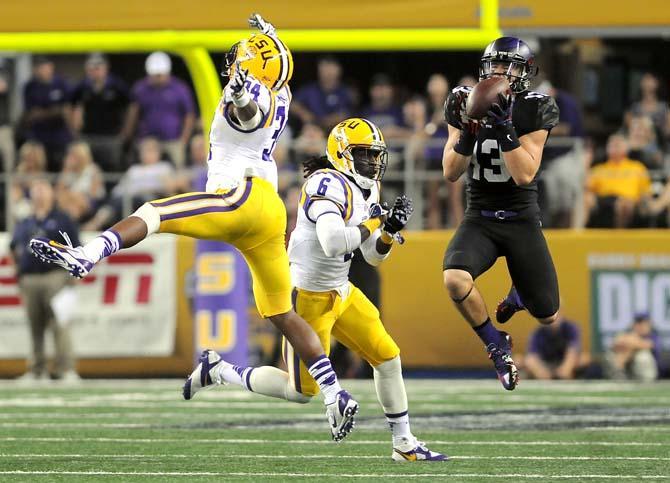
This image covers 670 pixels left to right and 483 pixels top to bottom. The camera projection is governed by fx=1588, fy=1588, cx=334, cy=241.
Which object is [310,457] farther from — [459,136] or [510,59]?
[510,59]

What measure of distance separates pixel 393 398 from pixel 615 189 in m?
6.29

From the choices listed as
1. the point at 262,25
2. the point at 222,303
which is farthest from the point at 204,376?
the point at 222,303

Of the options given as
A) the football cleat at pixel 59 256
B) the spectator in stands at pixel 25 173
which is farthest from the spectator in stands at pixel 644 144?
the football cleat at pixel 59 256

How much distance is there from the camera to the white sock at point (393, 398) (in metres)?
6.98

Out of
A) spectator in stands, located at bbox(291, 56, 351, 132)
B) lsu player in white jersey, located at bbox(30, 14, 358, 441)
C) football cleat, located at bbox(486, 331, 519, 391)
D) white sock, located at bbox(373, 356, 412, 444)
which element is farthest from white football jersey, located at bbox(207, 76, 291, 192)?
spectator in stands, located at bbox(291, 56, 351, 132)

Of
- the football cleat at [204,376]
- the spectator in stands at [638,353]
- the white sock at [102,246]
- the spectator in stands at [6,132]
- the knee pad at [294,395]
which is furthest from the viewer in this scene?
the spectator in stands at [6,132]

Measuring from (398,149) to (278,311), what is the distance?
5.71 metres

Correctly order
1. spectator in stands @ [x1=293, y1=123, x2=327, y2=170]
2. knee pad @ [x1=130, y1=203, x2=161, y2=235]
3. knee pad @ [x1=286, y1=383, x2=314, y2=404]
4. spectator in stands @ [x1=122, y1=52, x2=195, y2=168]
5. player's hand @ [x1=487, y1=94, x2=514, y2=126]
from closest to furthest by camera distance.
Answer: knee pad @ [x1=130, y1=203, x2=161, y2=235] < player's hand @ [x1=487, y1=94, x2=514, y2=126] < knee pad @ [x1=286, y1=383, x2=314, y2=404] < spectator in stands @ [x1=293, y1=123, x2=327, y2=170] < spectator in stands @ [x1=122, y1=52, x2=195, y2=168]

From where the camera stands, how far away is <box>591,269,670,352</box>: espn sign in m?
12.6

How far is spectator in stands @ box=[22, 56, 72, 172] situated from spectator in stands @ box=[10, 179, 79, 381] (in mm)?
987

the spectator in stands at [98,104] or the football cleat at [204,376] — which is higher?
the spectator in stands at [98,104]

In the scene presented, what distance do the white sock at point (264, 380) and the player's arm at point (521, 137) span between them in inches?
55.2

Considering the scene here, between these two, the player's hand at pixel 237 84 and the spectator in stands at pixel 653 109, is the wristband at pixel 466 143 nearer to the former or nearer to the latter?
the player's hand at pixel 237 84

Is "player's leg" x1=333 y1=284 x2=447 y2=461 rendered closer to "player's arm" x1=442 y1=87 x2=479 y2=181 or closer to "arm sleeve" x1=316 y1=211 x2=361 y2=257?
"arm sleeve" x1=316 y1=211 x2=361 y2=257
